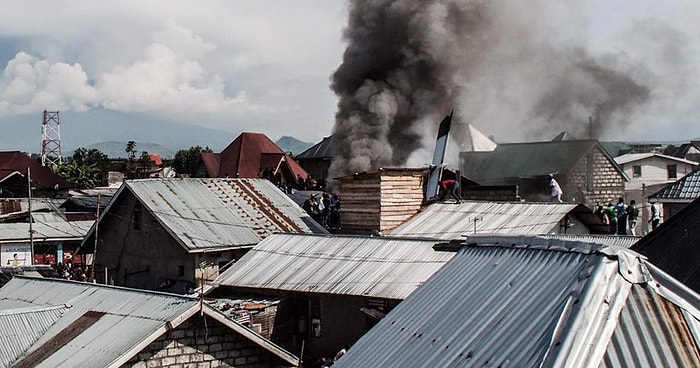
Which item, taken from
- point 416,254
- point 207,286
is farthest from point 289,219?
point 416,254

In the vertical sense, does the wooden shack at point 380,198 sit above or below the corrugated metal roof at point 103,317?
above

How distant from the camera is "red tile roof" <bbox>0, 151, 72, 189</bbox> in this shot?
1901 inches

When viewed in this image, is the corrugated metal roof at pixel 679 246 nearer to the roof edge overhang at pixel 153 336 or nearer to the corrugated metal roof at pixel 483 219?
the roof edge overhang at pixel 153 336

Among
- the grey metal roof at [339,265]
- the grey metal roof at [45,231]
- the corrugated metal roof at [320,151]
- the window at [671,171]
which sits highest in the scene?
the corrugated metal roof at [320,151]

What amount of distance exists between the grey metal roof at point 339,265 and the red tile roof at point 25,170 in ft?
103

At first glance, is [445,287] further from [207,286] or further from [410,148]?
[410,148]

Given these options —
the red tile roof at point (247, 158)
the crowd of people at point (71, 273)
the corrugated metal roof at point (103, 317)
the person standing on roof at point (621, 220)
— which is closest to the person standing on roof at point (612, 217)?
the person standing on roof at point (621, 220)

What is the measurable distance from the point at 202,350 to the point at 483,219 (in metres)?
12.5

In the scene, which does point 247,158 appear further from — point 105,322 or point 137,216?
point 105,322

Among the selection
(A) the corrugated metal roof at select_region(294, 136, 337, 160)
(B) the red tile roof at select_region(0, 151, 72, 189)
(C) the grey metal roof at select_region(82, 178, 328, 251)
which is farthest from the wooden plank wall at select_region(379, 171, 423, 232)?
(A) the corrugated metal roof at select_region(294, 136, 337, 160)

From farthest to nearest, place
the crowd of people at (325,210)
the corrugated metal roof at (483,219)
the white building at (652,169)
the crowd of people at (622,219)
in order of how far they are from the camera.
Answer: the white building at (652,169), the crowd of people at (325,210), the crowd of people at (622,219), the corrugated metal roof at (483,219)

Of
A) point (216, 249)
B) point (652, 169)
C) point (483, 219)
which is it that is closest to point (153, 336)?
point (216, 249)

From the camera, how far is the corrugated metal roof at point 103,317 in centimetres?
1227

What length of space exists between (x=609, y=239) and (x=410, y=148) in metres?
23.8
